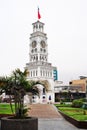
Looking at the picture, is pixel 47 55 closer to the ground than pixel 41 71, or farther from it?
farther from it

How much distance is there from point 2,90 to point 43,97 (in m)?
65.6

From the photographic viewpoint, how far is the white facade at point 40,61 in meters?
82.8

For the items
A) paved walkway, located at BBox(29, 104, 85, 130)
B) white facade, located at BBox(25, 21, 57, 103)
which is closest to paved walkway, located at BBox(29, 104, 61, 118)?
paved walkway, located at BBox(29, 104, 85, 130)

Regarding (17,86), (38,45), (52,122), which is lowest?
(52,122)

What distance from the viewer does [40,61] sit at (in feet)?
275

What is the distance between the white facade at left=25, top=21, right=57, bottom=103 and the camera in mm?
82750


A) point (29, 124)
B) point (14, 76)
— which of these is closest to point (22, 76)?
point (14, 76)

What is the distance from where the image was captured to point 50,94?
279ft

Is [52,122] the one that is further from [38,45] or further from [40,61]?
[38,45]

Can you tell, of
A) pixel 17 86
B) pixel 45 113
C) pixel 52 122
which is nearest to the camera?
pixel 17 86

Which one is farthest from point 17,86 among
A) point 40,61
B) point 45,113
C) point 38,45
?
point 38,45

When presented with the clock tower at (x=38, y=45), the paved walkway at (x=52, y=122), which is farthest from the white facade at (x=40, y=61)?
the paved walkway at (x=52, y=122)

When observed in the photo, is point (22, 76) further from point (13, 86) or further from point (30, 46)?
point (30, 46)

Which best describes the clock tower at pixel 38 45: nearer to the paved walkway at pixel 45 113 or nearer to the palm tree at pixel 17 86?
the paved walkway at pixel 45 113
